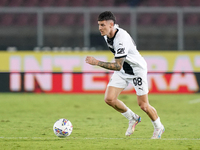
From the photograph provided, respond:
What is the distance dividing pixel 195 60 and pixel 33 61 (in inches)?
222

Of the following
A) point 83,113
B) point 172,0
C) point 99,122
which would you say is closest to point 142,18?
point 172,0

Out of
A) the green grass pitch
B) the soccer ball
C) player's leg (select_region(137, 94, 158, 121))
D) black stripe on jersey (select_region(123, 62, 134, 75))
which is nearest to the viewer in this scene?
the green grass pitch

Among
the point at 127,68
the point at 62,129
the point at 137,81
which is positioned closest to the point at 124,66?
the point at 127,68

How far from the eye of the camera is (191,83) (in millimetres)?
14984

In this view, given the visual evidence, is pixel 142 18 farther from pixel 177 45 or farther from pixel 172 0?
pixel 172 0

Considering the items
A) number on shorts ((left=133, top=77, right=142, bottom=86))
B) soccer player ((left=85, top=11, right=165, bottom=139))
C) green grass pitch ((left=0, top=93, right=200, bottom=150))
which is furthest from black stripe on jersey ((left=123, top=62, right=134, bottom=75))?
green grass pitch ((left=0, top=93, right=200, bottom=150))

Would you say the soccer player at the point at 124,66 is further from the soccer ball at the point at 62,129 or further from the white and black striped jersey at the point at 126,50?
the soccer ball at the point at 62,129

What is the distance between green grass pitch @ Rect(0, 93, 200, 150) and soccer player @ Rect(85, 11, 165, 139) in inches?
15.4

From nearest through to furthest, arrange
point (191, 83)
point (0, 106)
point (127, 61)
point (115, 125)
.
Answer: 1. point (127, 61)
2. point (115, 125)
3. point (0, 106)
4. point (191, 83)

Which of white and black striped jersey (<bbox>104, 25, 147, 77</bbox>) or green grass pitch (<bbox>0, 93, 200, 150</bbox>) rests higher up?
white and black striped jersey (<bbox>104, 25, 147, 77</bbox>)

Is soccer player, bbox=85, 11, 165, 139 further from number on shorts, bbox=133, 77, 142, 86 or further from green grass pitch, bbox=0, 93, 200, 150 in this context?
green grass pitch, bbox=0, 93, 200, 150

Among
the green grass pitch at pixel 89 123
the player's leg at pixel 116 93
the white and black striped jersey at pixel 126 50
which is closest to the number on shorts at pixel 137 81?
the white and black striped jersey at pixel 126 50

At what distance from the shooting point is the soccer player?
6242mm

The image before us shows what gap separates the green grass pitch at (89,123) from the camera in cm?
608
